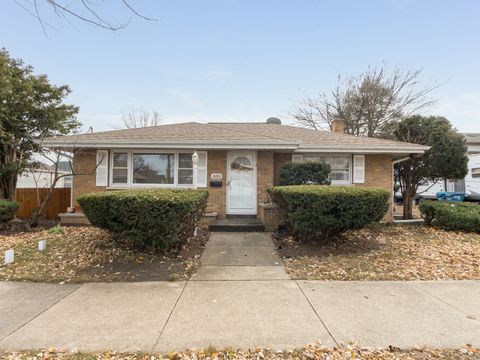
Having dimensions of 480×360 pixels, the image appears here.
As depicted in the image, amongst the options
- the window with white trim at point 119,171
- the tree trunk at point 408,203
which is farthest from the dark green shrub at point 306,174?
the window with white trim at point 119,171

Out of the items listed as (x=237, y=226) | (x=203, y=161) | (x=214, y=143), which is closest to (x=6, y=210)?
(x=203, y=161)

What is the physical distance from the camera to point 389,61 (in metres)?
21.0

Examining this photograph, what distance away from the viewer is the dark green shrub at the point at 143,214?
5.21m

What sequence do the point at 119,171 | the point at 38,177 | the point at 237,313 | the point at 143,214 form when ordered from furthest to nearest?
the point at 38,177, the point at 119,171, the point at 143,214, the point at 237,313

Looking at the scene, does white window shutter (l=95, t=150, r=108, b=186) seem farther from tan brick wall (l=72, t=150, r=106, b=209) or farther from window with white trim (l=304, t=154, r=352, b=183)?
window with white trim (l=304, t=154, r=352, b=183)

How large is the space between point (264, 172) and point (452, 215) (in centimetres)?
585

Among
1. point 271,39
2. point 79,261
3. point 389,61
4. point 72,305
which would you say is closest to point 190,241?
point 79,261

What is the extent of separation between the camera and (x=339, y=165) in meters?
10.4

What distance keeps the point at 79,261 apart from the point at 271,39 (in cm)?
962

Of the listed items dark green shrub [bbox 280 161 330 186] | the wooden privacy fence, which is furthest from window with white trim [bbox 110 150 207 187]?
dark green shrub [bbox 280 161 330 186]

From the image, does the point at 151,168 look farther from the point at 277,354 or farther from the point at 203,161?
the point at 277,354

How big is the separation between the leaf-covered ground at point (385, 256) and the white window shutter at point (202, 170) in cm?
350

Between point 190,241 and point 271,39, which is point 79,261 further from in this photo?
point 271,39

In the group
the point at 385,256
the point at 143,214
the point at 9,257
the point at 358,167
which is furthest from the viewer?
the point at 358,167
